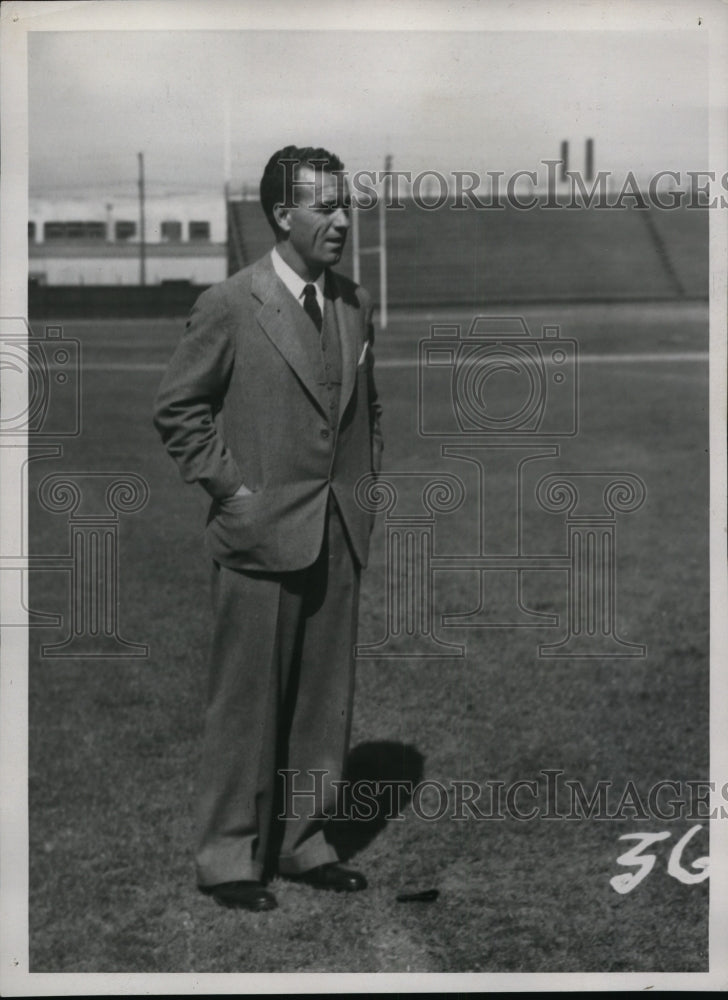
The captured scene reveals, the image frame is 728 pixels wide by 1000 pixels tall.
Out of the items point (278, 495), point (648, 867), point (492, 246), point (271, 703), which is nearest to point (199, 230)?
point (278, 495)

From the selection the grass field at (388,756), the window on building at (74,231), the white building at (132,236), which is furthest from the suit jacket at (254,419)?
the window on building at (74,231)

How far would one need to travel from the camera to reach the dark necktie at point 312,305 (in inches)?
173

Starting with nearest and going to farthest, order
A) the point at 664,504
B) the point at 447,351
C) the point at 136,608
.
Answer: the point at 447,351 → the point at 136,608 → the point at 664,504

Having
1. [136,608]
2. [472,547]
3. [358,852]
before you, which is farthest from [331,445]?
[472,547]

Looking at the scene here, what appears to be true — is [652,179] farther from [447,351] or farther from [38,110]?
[38,110]

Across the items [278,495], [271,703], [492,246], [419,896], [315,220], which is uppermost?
[492,246]

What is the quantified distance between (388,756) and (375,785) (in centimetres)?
33

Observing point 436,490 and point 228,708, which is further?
point 436,490

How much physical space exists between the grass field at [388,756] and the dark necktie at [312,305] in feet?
2.25

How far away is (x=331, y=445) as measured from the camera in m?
4.43

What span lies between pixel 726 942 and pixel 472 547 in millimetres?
3570

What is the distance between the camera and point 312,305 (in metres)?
4.41
